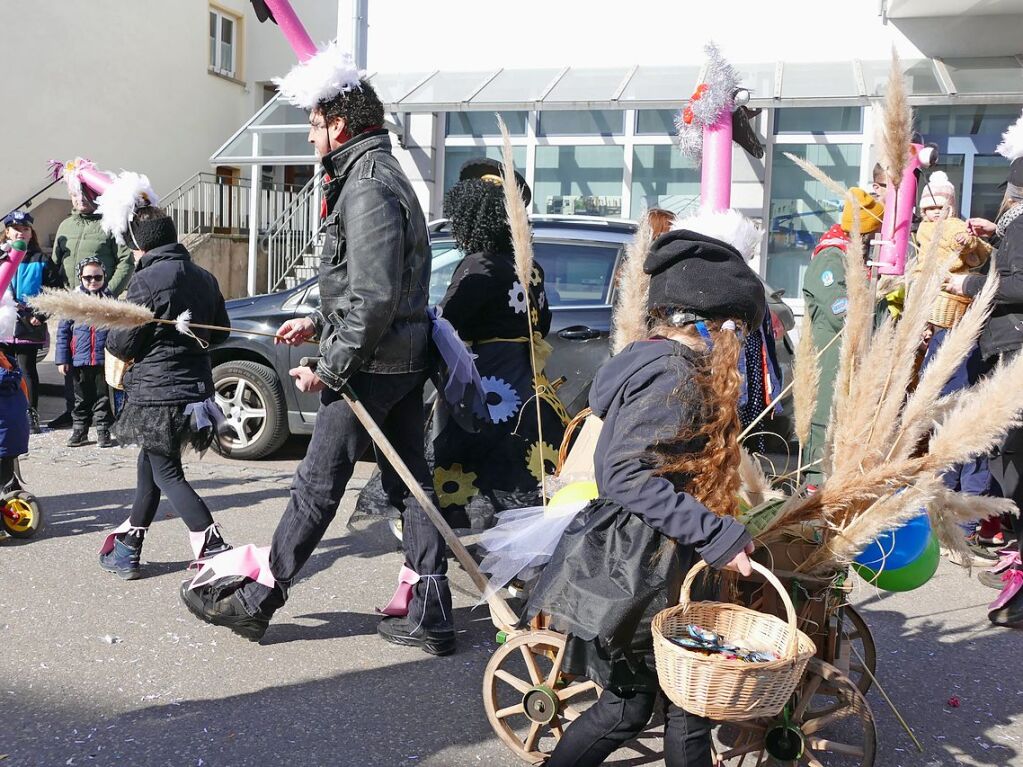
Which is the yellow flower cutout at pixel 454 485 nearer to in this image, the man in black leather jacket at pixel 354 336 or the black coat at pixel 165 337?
the man in black leather jacket at pixel 354 336

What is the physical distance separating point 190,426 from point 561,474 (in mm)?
1994

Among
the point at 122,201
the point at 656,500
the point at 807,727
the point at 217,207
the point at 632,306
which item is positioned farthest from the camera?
the point at 217,207

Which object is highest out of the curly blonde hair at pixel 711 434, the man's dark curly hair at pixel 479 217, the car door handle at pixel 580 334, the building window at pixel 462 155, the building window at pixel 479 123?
the building window at pixel 479 123

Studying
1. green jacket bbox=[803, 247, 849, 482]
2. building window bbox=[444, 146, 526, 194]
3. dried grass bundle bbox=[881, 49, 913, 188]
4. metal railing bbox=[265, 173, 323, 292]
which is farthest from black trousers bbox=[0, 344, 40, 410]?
metal railing bbox=[265, 173, 323, 292]

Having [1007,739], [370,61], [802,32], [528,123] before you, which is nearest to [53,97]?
[370,61]

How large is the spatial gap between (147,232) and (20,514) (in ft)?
5.75

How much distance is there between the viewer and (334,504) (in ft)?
12.2

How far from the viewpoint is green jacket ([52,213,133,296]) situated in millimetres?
8234

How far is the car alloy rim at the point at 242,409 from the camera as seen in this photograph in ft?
23.9

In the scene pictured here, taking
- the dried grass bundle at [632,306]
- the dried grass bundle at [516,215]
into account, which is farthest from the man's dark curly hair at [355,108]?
the dried grass bundle at [632,306]

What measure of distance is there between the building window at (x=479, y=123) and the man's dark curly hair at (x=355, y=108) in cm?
978

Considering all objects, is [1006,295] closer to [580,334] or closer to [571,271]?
[580,334]

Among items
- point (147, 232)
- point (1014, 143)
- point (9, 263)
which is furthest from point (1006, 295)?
point (9, 263)

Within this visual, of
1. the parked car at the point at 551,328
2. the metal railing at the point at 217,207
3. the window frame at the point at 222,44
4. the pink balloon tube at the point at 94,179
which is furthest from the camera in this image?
the window frame at the point at 222,44
